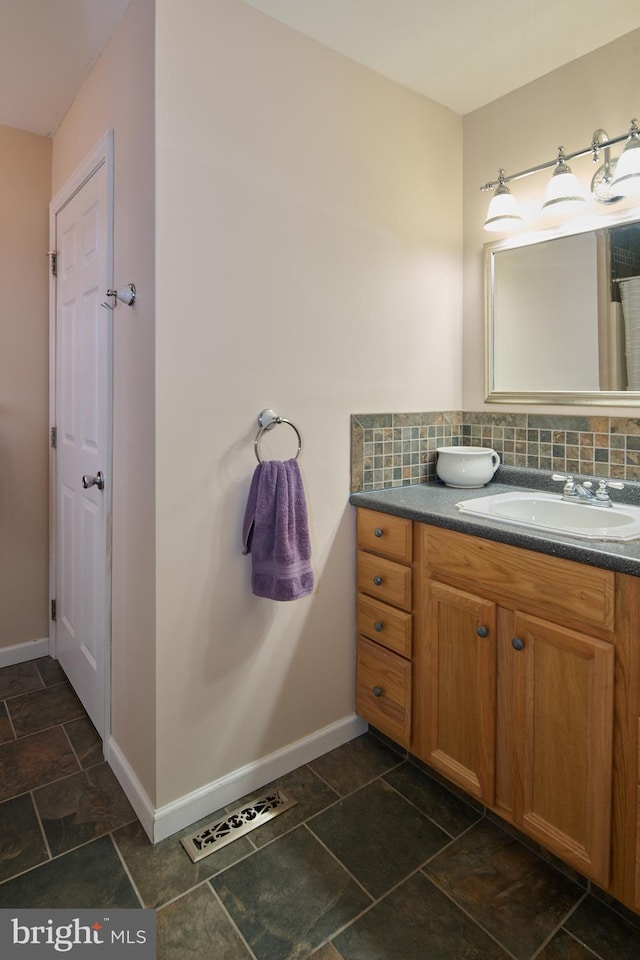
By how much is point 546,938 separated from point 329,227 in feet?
6.50

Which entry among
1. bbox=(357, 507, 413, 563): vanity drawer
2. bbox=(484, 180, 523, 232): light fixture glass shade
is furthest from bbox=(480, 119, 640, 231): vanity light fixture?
bbox=(357, 507, 413, 563): vanity drawer

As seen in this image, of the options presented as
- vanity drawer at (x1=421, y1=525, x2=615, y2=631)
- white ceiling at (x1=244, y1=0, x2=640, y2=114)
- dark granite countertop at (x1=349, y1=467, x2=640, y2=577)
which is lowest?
vanity drawer at (x1=421, y1=525, x2=615, y2=631)

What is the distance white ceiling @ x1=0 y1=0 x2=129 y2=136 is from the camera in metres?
1.60

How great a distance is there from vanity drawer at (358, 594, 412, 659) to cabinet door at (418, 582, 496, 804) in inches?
2.7

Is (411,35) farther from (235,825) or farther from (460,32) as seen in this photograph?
(235,825)

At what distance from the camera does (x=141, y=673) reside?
1.59 metres

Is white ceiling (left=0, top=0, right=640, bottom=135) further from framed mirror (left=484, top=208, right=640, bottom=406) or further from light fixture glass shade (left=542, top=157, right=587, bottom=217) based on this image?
framed mirror (left=484, top=208, right=640, bottom=406)

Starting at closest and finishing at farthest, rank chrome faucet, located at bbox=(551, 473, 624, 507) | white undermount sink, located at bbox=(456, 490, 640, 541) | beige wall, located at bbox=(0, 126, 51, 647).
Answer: white undermount sink, located at bbox=(456, 490, 640, 541) < chrome faucet, located at bbox=(551, 473, 624, 507) < beige wall, located at bbox=(0, 126, 51, 647)

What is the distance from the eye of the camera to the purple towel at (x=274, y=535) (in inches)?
62.2

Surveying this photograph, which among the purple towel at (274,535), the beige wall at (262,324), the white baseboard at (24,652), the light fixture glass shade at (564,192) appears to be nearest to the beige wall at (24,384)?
the white baseboard at (24,652)

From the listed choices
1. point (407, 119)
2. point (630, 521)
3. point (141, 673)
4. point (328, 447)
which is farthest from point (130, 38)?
point (630, 521)

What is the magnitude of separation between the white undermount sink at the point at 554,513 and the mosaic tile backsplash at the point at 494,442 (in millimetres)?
144

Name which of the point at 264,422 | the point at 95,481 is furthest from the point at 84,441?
the point at 264,422

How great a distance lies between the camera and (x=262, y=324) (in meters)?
1.64
